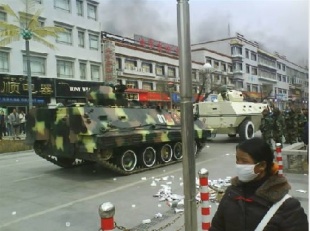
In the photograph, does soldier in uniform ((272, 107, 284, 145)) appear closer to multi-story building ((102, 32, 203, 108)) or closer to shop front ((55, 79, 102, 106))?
shop front ((55, 79, 102, 106))

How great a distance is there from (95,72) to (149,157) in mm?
23186

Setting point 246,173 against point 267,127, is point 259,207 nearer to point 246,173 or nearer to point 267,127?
point 246,173

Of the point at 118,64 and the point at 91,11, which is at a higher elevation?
the point at 91,11

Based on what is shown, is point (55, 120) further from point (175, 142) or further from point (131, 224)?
point (131, 224)

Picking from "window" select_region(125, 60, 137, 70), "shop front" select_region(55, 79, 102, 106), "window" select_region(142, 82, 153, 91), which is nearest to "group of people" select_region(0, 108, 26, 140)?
"shop front" select_region(55, 79, 102, 106)

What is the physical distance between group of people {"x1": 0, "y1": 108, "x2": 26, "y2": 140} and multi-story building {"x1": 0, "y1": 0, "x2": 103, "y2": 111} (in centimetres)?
396

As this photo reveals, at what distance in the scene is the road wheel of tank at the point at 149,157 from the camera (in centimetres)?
978

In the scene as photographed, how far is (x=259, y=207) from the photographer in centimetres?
Answer: 217

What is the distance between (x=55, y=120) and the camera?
9094 mm

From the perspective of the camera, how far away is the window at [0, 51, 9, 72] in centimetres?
2483

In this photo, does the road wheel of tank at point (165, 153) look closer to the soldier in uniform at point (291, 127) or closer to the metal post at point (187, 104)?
the soldier in uniform at point (291, 127)

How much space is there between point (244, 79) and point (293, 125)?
47.4 m

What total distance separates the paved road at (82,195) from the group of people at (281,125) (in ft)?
4.84

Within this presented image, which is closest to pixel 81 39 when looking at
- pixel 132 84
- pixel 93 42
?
pixel 93 42
